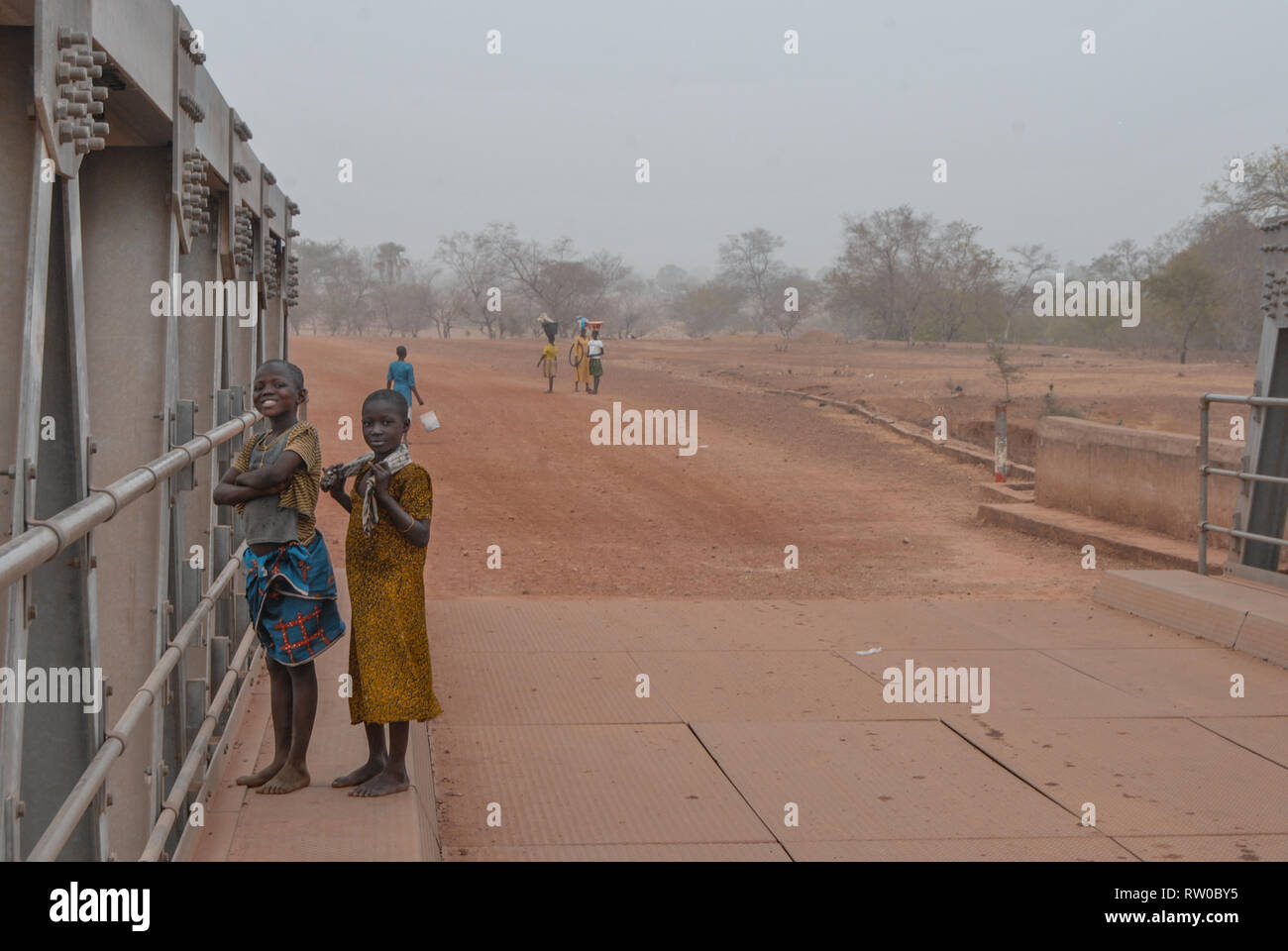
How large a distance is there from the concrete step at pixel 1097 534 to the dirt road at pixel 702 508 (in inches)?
9.1

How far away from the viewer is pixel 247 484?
423cm

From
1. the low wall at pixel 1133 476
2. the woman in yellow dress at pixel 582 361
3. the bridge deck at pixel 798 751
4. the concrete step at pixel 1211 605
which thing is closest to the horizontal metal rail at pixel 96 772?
the bridge deck at pixel 798 751

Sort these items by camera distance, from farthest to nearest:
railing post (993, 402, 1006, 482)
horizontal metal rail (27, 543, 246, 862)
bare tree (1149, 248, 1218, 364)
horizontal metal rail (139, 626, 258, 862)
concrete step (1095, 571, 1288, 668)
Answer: bare tree (1149, 248, 1218, 364) → railing post (993, 402, 1006, 482) → concrete step (1095, 571, 1288, 668) → horizontal metal rail (139, 626, 258, 862) → horizontal metal rail (27, 543, 246, 862)

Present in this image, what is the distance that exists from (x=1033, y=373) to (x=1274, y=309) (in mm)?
28217

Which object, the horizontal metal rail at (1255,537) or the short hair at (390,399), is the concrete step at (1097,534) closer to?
the horizontal metal rail at (1255,537)

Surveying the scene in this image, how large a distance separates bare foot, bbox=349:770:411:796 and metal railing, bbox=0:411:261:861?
53cm

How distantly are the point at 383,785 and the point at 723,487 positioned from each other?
13.3 meters

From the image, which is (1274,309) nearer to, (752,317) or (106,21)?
(106,21)

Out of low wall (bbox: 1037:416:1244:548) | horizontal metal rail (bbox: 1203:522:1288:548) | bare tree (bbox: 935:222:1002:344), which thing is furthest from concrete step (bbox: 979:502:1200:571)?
bare tree (bbox: 935:222:1002:344)

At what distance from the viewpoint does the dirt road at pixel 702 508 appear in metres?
11.8

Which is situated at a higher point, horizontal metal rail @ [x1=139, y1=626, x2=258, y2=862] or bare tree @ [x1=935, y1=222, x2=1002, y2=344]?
bare tree @ [x1=935, y1=222, x2=1002, y2=344]

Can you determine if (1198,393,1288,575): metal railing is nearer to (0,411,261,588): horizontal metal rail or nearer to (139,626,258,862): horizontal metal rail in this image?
(139,626,258,862): horizontal metal rail

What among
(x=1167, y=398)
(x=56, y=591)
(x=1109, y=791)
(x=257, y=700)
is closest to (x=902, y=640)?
(x=1109, y=791)

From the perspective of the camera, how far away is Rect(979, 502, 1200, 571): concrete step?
446 inches
